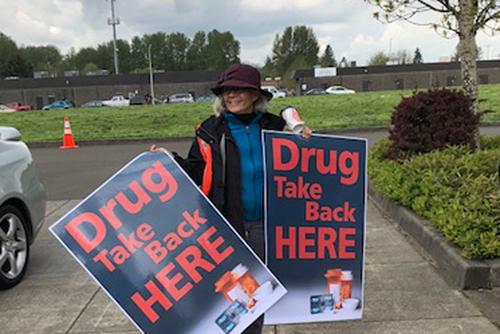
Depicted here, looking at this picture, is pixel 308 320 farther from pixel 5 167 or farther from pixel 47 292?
pixel 5 167

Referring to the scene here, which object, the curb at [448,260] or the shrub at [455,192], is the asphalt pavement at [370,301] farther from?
the shrub at [455,192]

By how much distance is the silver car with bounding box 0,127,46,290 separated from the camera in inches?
151

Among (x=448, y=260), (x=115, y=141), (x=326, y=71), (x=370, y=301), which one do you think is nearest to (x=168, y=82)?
(x=326, y=71)

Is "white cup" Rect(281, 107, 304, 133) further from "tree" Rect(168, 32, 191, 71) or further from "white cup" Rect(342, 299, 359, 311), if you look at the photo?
"tree" Rect(168, 32, 191, 71)

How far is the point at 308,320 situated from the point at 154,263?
3.87ft

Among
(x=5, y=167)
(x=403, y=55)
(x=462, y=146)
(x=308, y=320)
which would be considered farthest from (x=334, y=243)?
(x=403, y=55)

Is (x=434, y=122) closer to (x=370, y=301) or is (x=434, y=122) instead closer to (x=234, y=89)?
(x=370, y=301)

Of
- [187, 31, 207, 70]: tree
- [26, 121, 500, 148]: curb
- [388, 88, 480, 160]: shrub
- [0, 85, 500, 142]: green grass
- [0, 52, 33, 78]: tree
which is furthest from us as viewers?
[187, 31, 207, 70]: tree

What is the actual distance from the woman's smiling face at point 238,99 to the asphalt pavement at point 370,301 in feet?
5.11

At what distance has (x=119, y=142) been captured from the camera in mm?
14727

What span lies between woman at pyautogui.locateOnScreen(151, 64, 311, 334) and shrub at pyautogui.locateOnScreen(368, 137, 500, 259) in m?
1.88

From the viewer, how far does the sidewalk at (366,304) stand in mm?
3074

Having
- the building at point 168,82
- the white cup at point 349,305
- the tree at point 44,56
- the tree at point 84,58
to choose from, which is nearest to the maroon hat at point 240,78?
the white cup at point 349,305

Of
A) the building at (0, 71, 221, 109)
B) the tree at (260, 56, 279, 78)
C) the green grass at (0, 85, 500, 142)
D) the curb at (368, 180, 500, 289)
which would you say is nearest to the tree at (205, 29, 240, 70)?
the tree at (260, 56, 279, 78)
